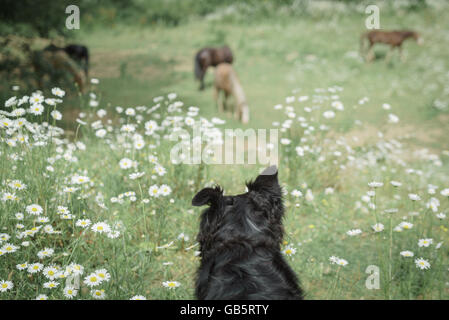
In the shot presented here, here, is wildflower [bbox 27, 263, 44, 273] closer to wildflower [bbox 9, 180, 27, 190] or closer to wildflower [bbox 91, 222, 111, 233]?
wildflower [bbox 91, 222, 111, 233]

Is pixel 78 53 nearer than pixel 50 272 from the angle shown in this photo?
No

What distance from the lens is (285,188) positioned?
400 cm

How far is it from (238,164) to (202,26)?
14.2m

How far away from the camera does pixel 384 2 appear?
18.2 meters

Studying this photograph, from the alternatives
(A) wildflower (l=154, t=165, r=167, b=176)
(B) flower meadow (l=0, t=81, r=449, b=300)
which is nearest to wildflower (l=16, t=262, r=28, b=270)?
(B) flower meadow (l=0, t=81, r=449, b=300)

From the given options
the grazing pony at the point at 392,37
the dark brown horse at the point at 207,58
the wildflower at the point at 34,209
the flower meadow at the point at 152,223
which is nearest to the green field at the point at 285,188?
the flower meadow at the point at 152,223

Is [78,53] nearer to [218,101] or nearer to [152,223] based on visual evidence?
[218,101]

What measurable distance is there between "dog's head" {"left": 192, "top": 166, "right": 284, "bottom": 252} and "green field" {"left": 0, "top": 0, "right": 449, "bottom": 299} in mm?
220

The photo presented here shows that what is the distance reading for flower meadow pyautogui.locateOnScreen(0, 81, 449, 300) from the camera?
2.71 metres

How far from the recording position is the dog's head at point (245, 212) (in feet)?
7.21

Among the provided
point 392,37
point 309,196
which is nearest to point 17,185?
point 309,196

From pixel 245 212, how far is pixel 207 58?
8.80 m
